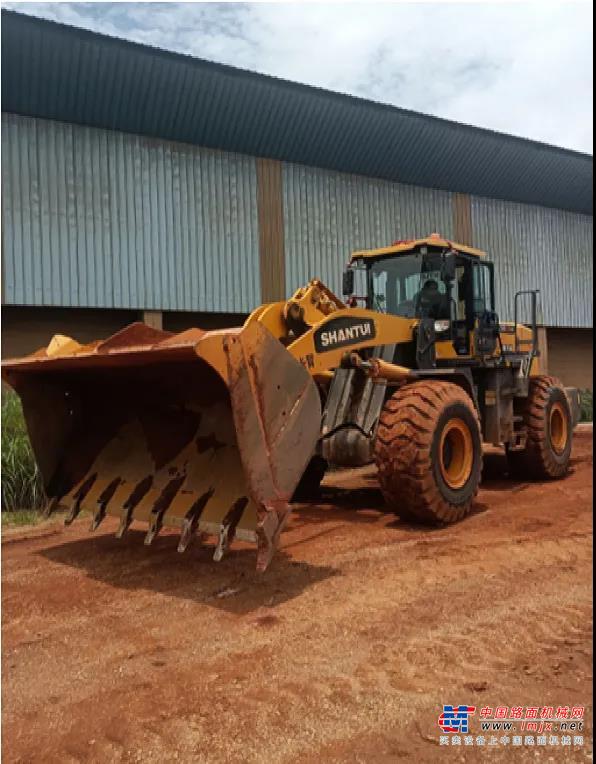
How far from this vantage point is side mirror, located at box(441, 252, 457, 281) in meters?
7.04

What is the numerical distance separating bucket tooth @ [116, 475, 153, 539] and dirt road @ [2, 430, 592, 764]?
0.37 m

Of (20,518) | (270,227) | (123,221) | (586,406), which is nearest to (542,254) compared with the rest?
(586,406)

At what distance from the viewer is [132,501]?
4.98m

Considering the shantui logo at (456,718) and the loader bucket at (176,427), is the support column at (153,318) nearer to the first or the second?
the loader bucket at (176,427)

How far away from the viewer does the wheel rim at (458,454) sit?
6.36 m

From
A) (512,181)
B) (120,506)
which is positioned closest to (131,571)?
(120,506)

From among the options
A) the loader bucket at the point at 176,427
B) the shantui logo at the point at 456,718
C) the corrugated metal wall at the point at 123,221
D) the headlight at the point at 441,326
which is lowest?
the shantui logo at the point at 456,718

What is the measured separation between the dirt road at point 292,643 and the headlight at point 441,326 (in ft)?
8.21

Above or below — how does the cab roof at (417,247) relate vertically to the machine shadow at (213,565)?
above

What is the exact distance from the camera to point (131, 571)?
491cm

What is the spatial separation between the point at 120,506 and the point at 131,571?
19.1 inches

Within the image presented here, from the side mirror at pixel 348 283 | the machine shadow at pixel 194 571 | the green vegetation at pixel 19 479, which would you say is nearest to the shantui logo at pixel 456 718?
the machine shadow at pixel 194 571

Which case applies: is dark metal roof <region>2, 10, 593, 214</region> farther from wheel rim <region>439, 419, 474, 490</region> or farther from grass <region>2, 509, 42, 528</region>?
wheel rim <region>439, 419, 474, 490</region>

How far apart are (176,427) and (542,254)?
1623 cm
